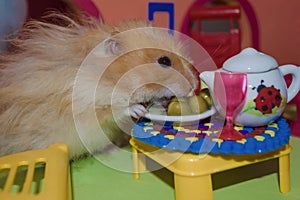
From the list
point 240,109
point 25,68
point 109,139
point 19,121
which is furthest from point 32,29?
point 240,109

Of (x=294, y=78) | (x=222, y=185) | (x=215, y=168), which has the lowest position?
(x=222, y=185)

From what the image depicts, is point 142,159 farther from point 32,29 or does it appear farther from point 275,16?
point 275,16

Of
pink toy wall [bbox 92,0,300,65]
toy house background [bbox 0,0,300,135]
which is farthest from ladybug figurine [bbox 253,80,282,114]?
pink toy wall [bbox 92,0,300,65]

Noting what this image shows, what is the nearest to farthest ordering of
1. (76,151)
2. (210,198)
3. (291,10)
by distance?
(210,198) → (76,151) → (291,10)

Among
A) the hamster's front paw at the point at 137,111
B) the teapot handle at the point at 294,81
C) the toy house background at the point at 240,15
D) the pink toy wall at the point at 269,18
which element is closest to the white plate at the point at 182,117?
the hamster's front paw at the point at 137,111

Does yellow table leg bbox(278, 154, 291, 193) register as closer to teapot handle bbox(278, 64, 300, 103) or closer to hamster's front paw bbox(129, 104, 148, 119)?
teapot handle bbox(278, 64, 300, 103)

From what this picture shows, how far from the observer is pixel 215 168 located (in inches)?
31.6

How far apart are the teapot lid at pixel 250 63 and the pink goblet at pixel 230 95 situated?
4cm

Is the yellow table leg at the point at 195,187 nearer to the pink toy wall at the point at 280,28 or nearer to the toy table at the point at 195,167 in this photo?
the toy table at the point at 195,167

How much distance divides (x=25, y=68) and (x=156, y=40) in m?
0.32

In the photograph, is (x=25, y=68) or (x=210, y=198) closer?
(x=210, y=198)

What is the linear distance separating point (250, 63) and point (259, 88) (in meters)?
0.06

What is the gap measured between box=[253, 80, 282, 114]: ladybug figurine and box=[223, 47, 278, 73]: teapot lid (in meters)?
0.03

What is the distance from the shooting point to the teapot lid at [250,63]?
86 cm
